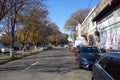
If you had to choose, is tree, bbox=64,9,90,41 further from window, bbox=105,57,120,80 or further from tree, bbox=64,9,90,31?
window, bbox=105,57,120,80

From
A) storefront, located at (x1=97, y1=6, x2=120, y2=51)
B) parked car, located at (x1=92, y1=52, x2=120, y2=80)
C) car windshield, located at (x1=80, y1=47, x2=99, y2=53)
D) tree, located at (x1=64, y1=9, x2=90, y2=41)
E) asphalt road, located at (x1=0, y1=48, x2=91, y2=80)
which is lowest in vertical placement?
asphalt road, located at (x1=0, y1=48, x2=91, y2=80)

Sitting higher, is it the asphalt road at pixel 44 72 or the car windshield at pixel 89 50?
the car windshield at pixel 89 50

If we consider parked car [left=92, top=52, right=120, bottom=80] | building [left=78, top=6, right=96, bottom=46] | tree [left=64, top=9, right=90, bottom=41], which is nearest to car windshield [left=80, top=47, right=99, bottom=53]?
parked car [left=92, top=52, right=120, bottom=80]

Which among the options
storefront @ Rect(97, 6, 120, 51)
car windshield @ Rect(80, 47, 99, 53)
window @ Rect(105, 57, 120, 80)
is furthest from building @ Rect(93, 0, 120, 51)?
window @ Rect(105, 57, 120, 80)

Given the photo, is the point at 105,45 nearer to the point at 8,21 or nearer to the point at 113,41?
the point at 113,41

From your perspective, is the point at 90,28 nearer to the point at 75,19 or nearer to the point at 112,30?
the point at 112,30

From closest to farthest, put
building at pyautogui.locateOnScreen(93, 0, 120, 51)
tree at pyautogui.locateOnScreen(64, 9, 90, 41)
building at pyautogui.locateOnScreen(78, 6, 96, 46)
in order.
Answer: building at pyautogui.locateOnScreen(93, 0, 120, 51) < building at pyautogui.locateOnScreen(78, 6, 96, 46) < tree at pyautogui.locateOnScreen(64, 9, 90, 41)

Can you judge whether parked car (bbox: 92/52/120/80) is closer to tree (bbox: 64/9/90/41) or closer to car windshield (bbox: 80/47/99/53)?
car windshield (bbox: 80/47/99/53)

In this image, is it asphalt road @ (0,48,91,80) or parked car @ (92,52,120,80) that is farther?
asphalt road @ (0,48,91,80)

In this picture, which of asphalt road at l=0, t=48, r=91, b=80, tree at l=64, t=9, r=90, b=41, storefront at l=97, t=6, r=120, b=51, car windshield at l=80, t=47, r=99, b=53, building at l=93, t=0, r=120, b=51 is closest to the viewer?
asphalt road at l=0, t=48, r=91, b=80

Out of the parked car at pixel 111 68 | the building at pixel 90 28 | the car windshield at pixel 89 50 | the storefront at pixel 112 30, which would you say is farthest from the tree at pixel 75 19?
the parked car at pixel 111 68

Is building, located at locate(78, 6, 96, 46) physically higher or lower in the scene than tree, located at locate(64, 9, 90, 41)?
→ lower

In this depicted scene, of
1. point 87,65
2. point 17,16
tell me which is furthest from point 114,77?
point 17,16

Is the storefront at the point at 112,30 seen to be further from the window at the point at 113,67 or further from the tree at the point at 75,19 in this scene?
the tree at the point at 75,19
